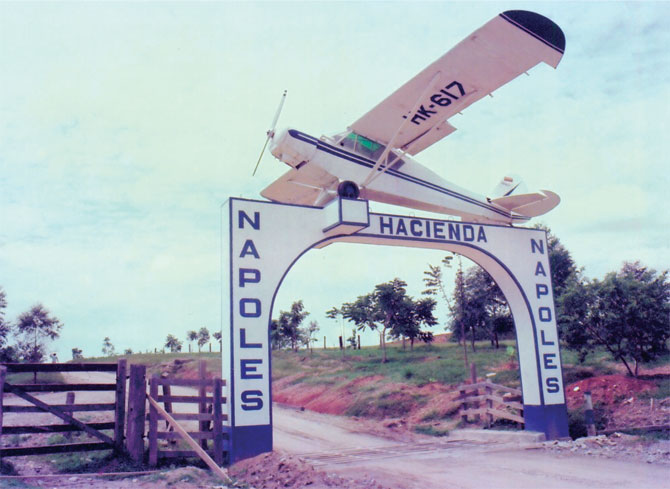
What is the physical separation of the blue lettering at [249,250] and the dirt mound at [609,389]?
9934 millimetres

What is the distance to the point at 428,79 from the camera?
35.7ft

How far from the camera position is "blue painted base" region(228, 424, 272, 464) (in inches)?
350

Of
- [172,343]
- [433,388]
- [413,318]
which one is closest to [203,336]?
[172,343]

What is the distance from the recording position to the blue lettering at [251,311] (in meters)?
9.48

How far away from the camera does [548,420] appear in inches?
464

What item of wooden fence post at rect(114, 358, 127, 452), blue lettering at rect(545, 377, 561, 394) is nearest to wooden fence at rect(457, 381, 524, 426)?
blue lettering at rect(545, 377, 561, 394)

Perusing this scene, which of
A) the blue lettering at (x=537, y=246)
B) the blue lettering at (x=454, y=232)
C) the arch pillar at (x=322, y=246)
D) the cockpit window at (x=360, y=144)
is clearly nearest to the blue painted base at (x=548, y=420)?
the arch pillar at (x=322, y=246)

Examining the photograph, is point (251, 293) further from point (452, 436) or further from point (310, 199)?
point (452, 436)

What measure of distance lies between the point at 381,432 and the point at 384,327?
684 inches

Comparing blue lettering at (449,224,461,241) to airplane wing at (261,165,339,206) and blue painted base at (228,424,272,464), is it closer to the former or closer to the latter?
airplane wing at (261,165,339,206)

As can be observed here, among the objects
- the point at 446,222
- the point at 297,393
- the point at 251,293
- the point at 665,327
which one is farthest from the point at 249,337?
the point at 297,393

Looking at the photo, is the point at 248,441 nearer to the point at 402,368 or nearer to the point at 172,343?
the point at 402,368

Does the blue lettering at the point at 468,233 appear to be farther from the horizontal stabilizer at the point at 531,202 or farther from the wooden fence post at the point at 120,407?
the wooden fence post at the point at 120,407

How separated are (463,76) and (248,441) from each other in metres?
7.88
